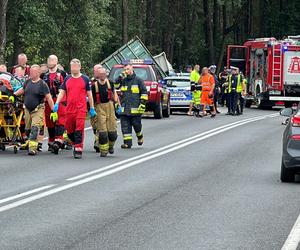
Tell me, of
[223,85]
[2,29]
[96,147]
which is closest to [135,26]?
[223,85]

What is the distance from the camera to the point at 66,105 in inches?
703

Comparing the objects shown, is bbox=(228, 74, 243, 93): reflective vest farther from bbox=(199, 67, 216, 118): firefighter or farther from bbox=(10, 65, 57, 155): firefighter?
bbox=(10, 65, 57, 155): firefighter

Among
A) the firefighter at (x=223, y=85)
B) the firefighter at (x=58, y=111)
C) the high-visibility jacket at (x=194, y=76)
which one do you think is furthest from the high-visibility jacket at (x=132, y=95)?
the firefighter at (x=223, y=85)

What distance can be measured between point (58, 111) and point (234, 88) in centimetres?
1767

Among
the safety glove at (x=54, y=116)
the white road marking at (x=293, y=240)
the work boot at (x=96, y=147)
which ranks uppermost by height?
the safety glove at (x=54, y=116)

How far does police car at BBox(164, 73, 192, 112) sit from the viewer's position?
35625 millimetres

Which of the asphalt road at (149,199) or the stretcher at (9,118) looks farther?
the stretcher at (9,118)

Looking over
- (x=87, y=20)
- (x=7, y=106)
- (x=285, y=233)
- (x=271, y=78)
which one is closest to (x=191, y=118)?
(x=271, y=78)

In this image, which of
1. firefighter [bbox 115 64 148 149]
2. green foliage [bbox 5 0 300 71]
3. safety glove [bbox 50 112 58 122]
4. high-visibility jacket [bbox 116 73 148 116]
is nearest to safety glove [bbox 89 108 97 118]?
safety glove [bbox 50 112 58 122]

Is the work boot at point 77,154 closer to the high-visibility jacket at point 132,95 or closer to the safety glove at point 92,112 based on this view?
the safety glove at point 92,112

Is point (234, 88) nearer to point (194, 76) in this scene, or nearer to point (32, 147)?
point (194, 76)

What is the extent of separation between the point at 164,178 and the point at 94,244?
5.71m

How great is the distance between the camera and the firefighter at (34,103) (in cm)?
1784

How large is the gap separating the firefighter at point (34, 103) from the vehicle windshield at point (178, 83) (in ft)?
58.8
